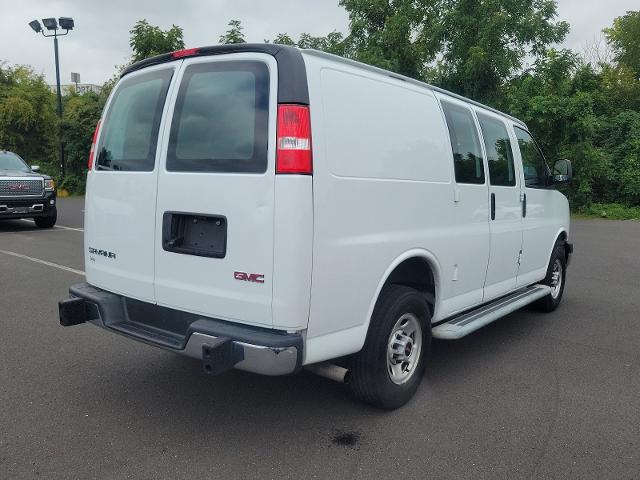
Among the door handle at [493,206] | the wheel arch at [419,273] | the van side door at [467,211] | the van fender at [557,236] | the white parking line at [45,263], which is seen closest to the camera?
the wheel arch at [419,273]

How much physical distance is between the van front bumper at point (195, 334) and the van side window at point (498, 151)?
2.61 m

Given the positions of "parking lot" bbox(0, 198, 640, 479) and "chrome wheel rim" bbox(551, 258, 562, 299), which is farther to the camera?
"chrome wheel rim" bbox(551, 258, 562, 299)

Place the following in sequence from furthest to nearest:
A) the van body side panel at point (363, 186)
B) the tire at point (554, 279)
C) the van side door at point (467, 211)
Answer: the tire at point (554, 279), the van side door at point (467, 211), the van body side panel at point (363, 186)

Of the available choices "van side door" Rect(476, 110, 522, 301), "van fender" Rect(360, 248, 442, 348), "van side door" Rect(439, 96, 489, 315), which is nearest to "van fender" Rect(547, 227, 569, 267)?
"van side door" Rect(476, 110, 522, 301)

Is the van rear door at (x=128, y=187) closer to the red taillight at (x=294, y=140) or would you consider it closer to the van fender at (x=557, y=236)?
the red taillight at (x=294, y=140)

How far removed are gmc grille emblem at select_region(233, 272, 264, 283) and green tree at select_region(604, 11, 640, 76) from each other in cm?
3261

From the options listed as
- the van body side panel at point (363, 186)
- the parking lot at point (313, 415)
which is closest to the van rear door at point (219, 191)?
the van body side panel at point (363, 186)

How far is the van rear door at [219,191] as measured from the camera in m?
2.92

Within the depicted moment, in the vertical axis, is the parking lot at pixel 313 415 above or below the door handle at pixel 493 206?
below

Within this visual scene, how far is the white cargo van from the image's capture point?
2.89 metres

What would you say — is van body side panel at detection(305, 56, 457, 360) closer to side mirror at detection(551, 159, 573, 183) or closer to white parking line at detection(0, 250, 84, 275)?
side mirror at detection(551, 159, 573, 183)

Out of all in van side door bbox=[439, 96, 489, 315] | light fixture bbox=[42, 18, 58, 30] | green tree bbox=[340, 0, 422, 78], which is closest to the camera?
van side door bbox=[439, 96, 489, 315]

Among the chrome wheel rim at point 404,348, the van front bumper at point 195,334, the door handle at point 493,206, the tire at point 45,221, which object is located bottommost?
the tire at point 45,221

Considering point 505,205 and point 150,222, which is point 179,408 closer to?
point 150,222
